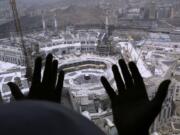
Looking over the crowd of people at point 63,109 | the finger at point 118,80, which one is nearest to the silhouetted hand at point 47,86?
the crowd of people at point 63,109

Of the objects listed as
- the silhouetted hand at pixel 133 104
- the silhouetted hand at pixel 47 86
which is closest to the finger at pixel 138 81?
the silhouetted hand at pixel 133 104

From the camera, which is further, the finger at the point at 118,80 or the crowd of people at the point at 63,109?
the finger at the point at 118,80

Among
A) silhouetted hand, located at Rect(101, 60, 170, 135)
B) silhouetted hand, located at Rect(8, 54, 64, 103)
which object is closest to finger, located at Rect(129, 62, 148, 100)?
silhouetted hand, located at Rect(101, 60, 170, 135)

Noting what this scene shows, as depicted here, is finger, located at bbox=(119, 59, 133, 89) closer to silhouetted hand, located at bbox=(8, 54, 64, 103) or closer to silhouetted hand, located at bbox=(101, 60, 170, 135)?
silhouetted hand, located at bbox=(101, 60, 170, 135)

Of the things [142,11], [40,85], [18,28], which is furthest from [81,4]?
[40,85]

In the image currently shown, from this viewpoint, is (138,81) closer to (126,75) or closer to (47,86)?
(126,75)

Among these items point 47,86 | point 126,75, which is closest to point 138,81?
point 126,75

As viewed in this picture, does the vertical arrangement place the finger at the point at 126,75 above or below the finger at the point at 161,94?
above

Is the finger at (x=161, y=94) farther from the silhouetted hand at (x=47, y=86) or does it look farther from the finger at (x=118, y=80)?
the silhouetted hand at (x=47, y=86)
